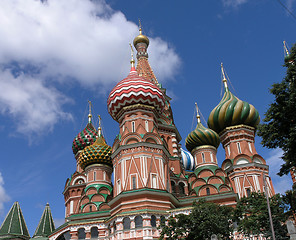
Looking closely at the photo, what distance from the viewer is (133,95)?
2447 cm

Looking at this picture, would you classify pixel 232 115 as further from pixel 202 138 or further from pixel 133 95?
pixel 133 95

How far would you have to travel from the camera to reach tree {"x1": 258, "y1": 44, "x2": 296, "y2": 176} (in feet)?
42.3

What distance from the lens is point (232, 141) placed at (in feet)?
88.5

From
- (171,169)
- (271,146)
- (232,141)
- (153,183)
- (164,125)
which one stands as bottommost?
(271,146)

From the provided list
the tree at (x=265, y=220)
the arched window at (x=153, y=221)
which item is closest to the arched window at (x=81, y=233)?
the arched window at (x=153, y=221)

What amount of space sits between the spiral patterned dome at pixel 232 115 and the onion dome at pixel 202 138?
46.3 inches

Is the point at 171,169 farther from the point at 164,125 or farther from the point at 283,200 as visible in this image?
the point at 283,200

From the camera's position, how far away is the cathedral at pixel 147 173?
2052 centimetres

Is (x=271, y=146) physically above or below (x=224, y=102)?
below

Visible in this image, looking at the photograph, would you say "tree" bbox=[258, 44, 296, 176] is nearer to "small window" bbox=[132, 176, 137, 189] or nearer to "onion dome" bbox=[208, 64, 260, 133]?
"small window" bbox=[132, 176, 137, 189]

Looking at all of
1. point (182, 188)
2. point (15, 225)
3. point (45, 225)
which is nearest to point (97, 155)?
point (182, 188)

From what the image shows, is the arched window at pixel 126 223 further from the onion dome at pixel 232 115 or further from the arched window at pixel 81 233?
the onion dome at pixel 232 115

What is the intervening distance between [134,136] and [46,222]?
1245 cm

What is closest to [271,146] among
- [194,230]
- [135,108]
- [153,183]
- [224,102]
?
[194,230]
